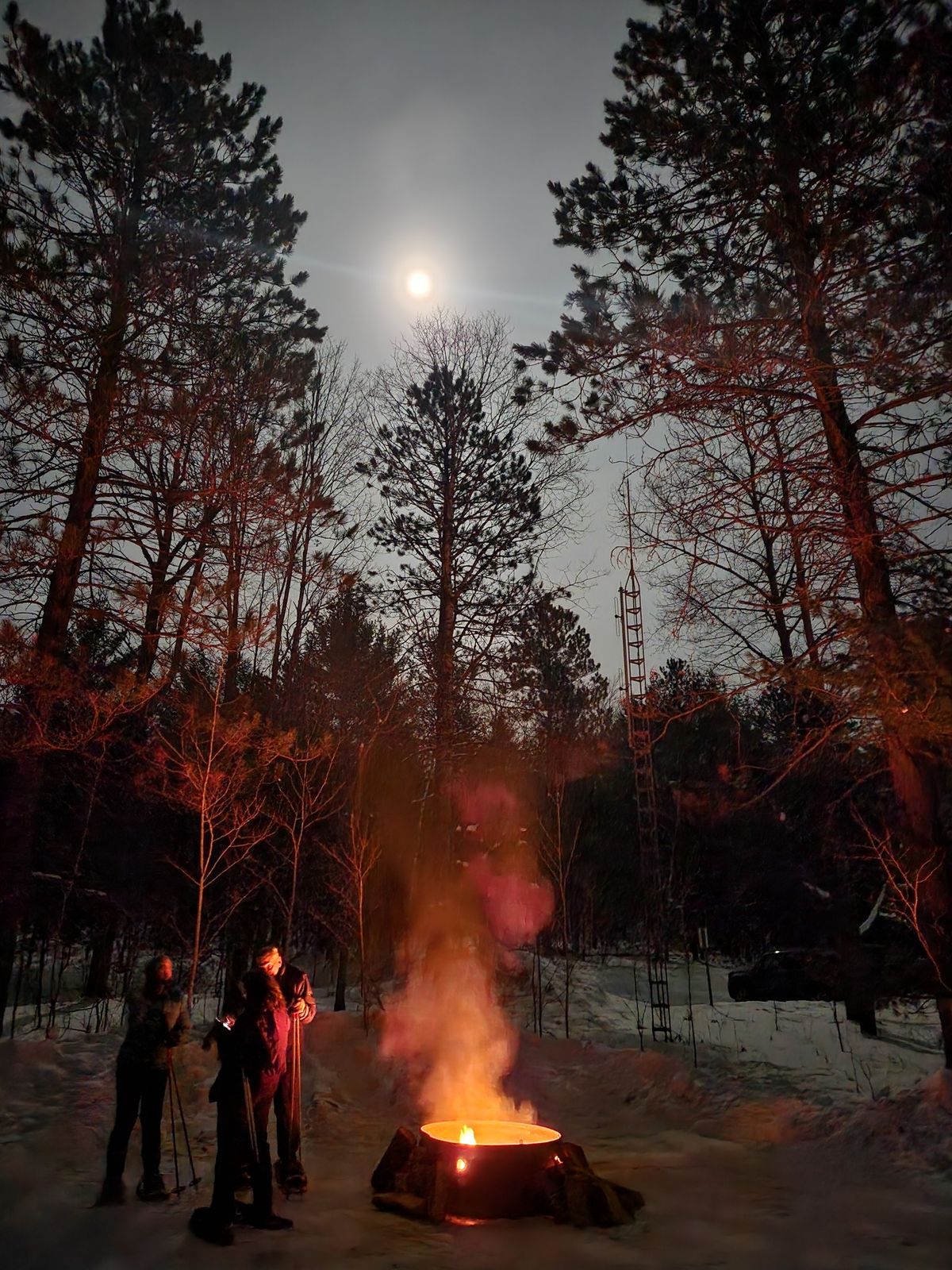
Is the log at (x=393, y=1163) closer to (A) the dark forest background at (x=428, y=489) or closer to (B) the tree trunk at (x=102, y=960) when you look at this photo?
(A) the dark forest background at (x=428, y=489)

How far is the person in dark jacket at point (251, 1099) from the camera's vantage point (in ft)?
15.6

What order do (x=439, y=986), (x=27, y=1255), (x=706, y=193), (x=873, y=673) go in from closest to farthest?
(x=27, y=1255)
(x=873, y=673)
(x=706, y=193)
(x=439, y=986)

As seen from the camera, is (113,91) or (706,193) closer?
(706,193)

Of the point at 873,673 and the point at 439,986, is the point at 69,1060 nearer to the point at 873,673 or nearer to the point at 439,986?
the point at 439,986

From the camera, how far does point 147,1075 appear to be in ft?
18.7

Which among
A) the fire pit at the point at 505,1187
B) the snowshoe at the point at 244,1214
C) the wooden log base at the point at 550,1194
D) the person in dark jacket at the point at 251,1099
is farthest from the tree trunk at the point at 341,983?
the snowshoe at the point at 244,1214

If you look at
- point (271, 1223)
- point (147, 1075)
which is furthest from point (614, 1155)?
point (147, 1075)

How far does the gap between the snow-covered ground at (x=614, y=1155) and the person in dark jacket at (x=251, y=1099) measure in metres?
0.17

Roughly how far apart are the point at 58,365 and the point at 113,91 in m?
3.96

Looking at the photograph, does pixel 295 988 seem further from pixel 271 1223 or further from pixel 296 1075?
pixel 271 1223

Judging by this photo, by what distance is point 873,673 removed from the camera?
24.2ft

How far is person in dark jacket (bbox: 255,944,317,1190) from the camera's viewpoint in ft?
19.6

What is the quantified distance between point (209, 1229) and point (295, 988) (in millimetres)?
1687

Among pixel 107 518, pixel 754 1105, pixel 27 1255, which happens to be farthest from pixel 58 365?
pixel 754 1105
